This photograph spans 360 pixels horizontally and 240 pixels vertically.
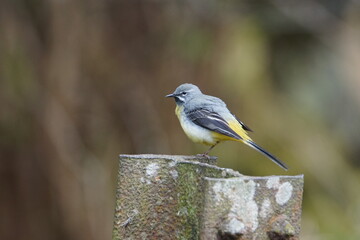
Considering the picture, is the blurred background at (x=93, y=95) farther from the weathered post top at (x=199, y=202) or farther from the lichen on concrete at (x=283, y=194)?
the lichen on concrete at (x=283, y=194)

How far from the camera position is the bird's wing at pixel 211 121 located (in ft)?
15.1

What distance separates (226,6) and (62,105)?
246 cm

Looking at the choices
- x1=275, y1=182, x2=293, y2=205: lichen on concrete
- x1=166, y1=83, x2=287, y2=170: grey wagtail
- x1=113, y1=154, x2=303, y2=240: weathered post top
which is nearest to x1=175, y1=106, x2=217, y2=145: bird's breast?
x1=166, y1=83, x2=287, y2=170: grey wagtail

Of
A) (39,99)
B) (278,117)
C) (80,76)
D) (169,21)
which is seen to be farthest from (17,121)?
(278,117)

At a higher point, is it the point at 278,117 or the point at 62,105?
the point at 278,117

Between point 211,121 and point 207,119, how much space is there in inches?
2.3

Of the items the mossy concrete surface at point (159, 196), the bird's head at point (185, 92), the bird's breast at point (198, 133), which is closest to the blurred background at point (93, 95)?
the bird's breast at point (198, 133)

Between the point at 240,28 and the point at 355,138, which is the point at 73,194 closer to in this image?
the point at 240,28

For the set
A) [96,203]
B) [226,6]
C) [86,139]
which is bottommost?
[96,203]

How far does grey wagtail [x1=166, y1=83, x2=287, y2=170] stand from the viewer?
4.66 metres

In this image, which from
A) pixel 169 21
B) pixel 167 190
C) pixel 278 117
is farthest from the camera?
pixel 278 117

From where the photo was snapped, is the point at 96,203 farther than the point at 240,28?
No

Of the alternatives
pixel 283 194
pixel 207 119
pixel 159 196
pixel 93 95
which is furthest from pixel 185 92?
pixel 283 194

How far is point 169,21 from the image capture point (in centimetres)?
763
